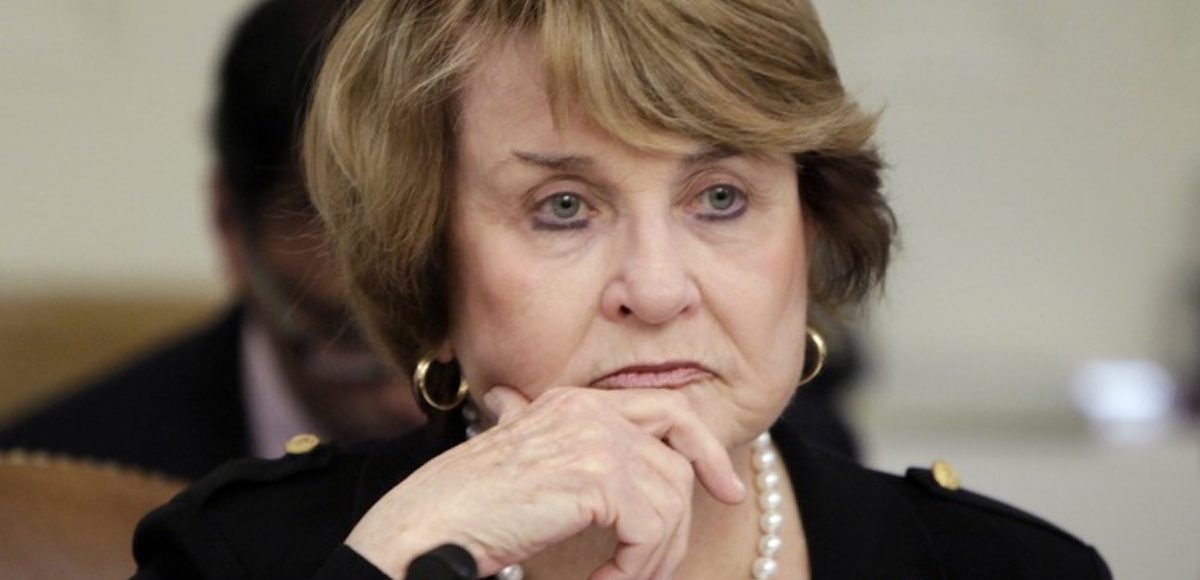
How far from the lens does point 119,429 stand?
321 cm

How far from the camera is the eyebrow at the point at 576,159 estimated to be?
1.82 meters

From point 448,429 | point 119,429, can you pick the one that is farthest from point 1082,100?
point 448,429

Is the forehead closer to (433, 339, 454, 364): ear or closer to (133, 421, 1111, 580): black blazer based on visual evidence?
(433, 339, 454, 364): ear

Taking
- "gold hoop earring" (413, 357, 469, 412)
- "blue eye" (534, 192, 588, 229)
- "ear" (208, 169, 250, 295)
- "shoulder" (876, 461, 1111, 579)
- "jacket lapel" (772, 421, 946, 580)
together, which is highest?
"blue eye" (534, 192, 588, 229)

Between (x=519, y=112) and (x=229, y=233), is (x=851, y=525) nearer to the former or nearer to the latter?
(x=519, y=112)

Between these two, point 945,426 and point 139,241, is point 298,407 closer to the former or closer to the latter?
point 139,241

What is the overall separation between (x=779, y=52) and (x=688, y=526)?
41 cm

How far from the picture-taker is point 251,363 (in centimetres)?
→ 327

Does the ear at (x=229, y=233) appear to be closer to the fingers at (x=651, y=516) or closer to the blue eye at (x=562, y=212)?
the blue eye at (x=562, y=212)

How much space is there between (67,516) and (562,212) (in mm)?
631

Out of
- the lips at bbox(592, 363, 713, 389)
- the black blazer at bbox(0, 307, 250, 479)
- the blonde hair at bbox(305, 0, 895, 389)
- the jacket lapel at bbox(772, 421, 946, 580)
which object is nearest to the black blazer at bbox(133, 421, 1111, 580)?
the jacket lapel at bbox(772, 421, 946, 580)

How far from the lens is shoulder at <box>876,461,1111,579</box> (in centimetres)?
205

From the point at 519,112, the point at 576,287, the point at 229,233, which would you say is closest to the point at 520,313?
the point at 576,287

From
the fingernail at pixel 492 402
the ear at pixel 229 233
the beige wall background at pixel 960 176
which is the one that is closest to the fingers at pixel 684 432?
the fingernail at pixel 492 402
